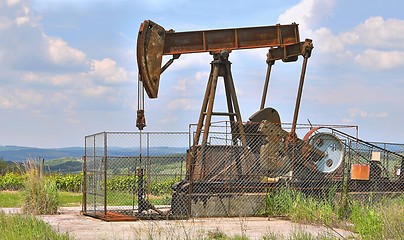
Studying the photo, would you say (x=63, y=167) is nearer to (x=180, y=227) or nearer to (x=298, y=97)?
(x=298, y=97)

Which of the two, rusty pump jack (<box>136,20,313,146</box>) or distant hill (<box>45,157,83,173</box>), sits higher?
rusty pump jack (<box>136,20,313,146</box>)

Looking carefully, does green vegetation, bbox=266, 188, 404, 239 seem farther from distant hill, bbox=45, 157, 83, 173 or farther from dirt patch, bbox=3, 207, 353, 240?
distant hill, bbox=45, 157, 83, 173

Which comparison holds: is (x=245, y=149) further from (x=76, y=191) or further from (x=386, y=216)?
(x=76, y=191)

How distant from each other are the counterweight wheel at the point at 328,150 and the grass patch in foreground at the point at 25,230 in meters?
7.24

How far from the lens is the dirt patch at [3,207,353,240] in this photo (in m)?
11.4

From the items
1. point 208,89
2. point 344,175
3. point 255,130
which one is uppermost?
point 208,89

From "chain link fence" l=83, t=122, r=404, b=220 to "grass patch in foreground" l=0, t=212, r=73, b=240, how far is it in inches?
110

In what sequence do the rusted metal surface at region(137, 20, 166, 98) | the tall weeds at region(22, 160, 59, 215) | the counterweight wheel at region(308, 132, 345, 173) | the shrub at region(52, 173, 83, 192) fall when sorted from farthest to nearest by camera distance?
1. the shrub at region(52, 173, 83, 192)
2. the counterweight wheel at region(308, 132, 345, 173)
3. the tall weeds at region(22, 160, 59, 215)
4. the rusted metal surface at region(137, 20, 166, 98)

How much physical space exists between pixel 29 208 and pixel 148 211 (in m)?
2.75

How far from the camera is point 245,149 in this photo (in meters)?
15.5

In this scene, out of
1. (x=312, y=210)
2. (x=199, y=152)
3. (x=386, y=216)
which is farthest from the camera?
(x=199, y=152)

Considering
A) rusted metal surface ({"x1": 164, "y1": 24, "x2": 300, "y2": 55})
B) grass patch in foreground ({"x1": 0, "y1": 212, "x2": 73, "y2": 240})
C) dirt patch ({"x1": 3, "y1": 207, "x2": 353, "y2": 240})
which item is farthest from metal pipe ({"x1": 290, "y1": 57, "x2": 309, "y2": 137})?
grass patch in foreground ({"x1": 0, "y1": 212, "x2": 73, "y2": 240})

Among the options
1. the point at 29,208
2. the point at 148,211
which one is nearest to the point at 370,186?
the point at 148,211

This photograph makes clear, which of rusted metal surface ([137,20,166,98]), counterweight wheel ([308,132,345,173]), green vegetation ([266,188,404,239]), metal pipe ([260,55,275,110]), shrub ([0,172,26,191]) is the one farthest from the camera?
shrub ([0,172,26,191])
